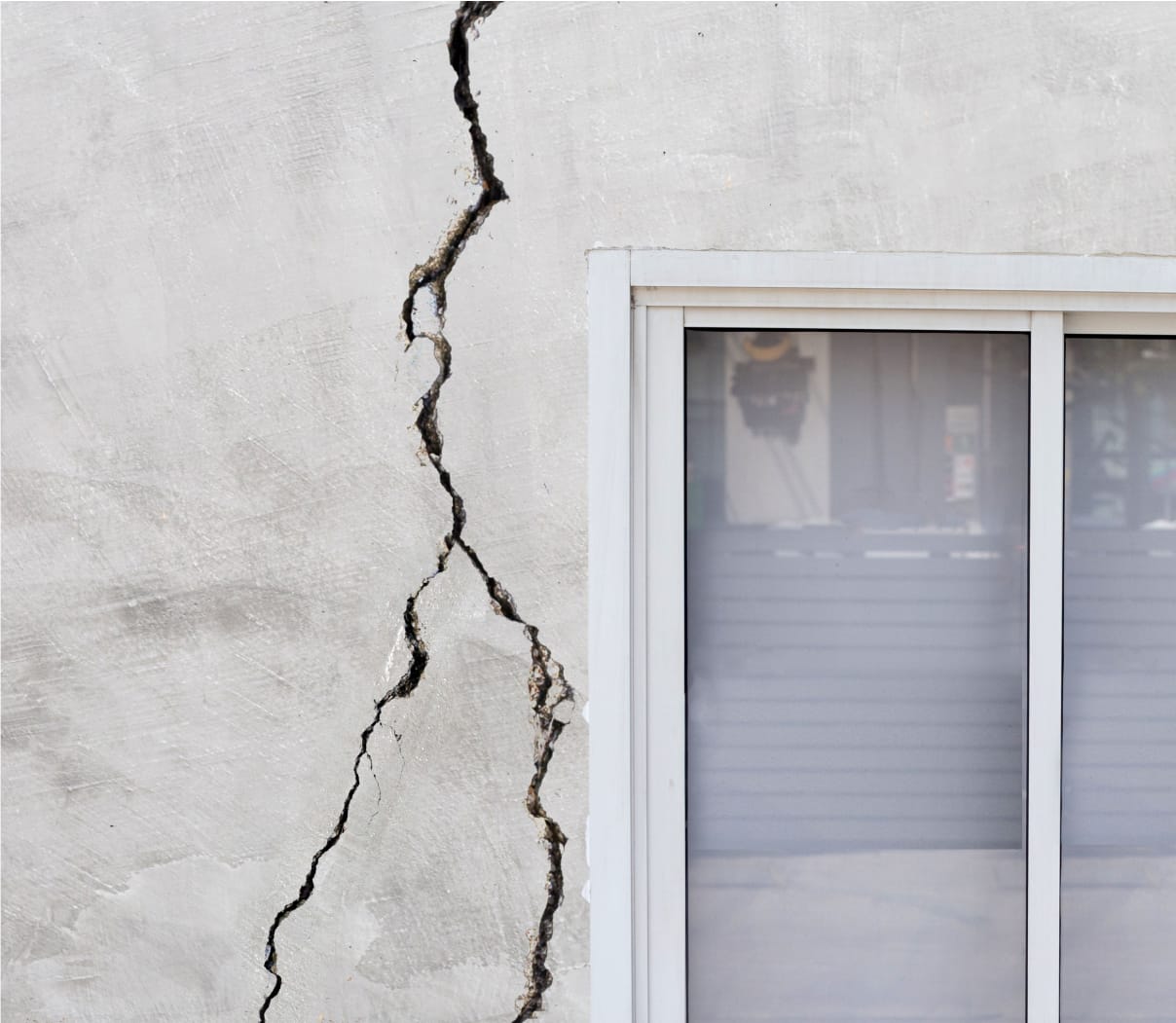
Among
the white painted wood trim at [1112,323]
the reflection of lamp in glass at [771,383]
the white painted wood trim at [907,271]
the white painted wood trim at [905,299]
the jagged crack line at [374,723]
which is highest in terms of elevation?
the white painted wood trim at [907,271]

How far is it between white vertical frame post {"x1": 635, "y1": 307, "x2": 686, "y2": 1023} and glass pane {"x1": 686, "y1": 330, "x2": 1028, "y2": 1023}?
0.10ft

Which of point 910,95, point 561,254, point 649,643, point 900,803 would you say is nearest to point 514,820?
point 649,643

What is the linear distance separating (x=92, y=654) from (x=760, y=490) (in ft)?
3.59

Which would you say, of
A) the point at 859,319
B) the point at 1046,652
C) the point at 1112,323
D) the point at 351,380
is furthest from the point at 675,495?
the point at 1112,323

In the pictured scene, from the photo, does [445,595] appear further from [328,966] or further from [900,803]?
[900,803]

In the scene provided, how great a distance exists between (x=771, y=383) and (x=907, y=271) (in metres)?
0.27

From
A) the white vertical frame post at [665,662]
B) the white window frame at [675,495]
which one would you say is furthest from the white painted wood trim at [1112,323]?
the white vertical frame post at [665,662]

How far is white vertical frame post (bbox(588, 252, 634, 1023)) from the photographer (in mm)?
1601

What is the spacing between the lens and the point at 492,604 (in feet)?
5.32

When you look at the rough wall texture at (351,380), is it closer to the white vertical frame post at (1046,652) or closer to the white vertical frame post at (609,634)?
the white vertical frame post at (609,634)

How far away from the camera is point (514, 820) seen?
1.63 meters

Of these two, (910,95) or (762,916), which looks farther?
(762,916)

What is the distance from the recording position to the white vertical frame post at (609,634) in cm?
160

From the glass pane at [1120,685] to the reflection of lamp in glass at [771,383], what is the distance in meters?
0.45
